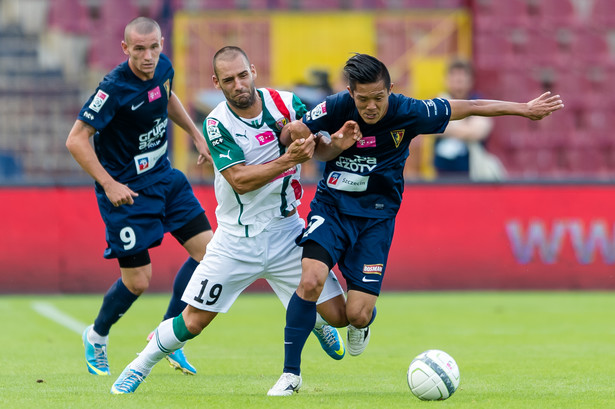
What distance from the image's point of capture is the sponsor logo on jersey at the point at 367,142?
6.29m

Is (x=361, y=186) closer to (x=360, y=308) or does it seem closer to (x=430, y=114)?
(x=430, y=114)

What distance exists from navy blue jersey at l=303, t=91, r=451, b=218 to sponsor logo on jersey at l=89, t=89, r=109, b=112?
4.79 feet

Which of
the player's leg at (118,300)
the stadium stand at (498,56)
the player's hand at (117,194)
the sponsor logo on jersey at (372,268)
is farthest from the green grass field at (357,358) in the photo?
the stadium stand at (498,56)

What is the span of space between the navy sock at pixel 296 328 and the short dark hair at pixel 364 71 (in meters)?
1.29

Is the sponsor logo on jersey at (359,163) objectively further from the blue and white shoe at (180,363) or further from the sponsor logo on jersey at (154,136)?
the blue and white shoe at (180,363)

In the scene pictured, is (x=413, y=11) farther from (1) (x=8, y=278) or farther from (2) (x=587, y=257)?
(1) (x=8, y=278)

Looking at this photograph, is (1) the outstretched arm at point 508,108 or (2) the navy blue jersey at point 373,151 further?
(2) the navy blue jersey at point 373,151

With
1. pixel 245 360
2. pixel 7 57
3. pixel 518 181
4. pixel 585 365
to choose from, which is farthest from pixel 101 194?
pixel 7 57

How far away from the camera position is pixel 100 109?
22.2 feet

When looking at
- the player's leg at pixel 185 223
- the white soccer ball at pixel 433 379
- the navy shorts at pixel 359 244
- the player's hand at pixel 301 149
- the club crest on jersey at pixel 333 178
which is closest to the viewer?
the white soccer ball at pixel 433 379

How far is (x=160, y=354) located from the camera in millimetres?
5930

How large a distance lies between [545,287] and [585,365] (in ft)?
19.2

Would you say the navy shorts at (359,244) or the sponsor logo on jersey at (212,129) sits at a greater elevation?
the sponsor logo on jersey at (212,129)

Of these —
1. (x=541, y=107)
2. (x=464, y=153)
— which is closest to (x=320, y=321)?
(x=541, y=107)
